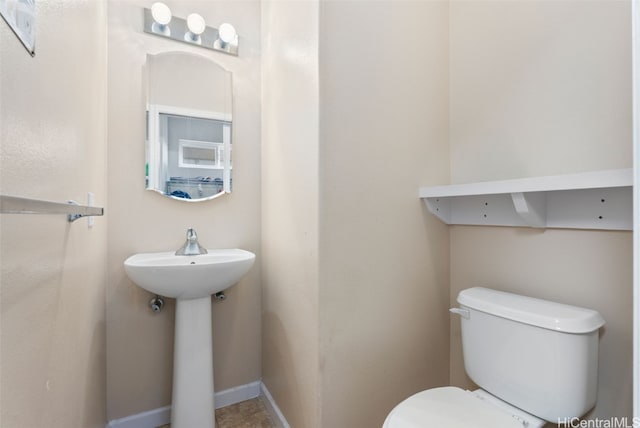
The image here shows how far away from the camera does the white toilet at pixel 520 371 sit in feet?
2.86

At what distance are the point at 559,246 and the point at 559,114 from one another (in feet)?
1.51

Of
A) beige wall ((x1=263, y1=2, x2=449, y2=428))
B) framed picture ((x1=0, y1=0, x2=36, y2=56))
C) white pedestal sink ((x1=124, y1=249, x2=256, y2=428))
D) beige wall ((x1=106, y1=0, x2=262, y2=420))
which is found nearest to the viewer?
framed picture ((x1=0, y1=0, x2=36, y2=56))

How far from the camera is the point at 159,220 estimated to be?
4.86 feet

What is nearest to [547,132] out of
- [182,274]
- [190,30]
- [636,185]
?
[636,185]

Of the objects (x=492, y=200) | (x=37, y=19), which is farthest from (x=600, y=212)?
(x=37, y=19)

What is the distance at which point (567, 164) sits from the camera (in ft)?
3.37

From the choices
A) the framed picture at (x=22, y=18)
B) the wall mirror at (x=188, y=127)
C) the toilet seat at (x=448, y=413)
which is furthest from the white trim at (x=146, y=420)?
the framed picture at (x=22, y=18)

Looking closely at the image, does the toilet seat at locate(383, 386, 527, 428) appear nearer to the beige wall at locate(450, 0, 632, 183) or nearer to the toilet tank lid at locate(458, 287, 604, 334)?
the toilet tank lid at locate(458, 287, 604, 334)

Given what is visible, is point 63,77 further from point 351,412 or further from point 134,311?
point 351,412

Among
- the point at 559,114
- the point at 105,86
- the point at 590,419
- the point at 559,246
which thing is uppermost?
the point at 105,86

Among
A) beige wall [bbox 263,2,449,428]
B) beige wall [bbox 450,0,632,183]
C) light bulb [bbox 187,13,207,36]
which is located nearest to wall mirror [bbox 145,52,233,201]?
light bulb [bbox 187,13,207,36]

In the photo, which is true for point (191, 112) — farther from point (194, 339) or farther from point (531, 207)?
point (531, 207)

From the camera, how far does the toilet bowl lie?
0.89m

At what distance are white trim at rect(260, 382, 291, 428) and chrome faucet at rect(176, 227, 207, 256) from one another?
841mm
